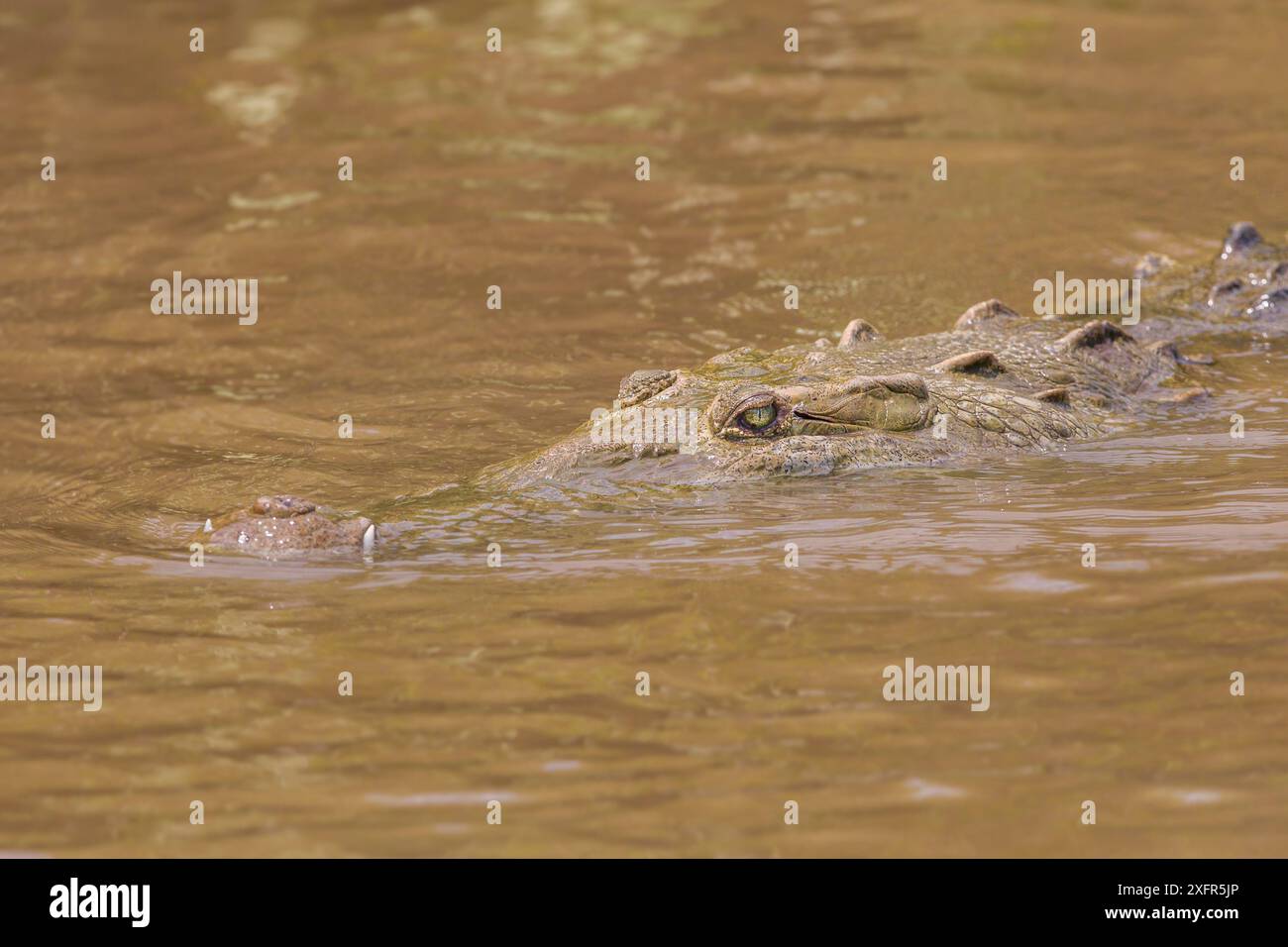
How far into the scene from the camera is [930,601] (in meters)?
6.09

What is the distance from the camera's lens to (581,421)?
903 cm

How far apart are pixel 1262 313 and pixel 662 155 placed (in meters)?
5.53

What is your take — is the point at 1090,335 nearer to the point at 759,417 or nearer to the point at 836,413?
the point at 836,413

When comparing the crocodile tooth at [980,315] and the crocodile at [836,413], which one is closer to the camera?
the crocodile at [836,413]
